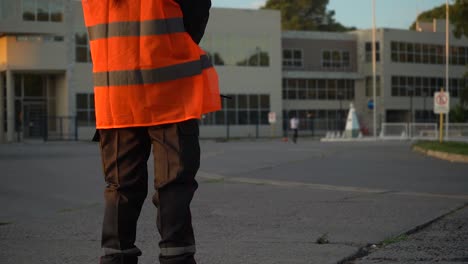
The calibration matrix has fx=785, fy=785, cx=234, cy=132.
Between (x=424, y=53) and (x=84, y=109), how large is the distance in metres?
36.7

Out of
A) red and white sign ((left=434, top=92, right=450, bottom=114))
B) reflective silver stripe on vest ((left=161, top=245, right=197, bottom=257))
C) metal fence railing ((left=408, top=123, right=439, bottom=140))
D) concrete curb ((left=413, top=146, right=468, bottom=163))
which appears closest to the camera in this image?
reflective silver stripe on vest ((left=161, top=245, right=197, bottom=257))

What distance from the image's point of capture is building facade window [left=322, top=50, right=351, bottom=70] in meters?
72.8

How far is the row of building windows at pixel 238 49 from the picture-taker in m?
62.8

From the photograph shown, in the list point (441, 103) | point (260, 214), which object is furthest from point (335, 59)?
point (260, 214)

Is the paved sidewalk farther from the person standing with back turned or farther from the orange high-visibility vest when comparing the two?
the orange high-visibility vest

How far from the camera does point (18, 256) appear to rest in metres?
5.73

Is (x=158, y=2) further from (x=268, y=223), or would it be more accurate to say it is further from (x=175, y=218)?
(x=268, y=223)

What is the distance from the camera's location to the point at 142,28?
11.7ft

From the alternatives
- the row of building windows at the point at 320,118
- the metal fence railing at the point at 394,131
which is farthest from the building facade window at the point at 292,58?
the metal fence railing at the point at 394,131

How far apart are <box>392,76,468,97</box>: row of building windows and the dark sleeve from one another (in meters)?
71.9

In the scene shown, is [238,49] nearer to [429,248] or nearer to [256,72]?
[256,72]

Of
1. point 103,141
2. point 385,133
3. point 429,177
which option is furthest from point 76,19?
point 103,141

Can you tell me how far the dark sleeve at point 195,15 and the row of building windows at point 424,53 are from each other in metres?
72.0

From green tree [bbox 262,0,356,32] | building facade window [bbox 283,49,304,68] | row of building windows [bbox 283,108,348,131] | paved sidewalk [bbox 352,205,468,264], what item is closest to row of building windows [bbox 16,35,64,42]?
row of building windows [bbox 283,108,348,131]
